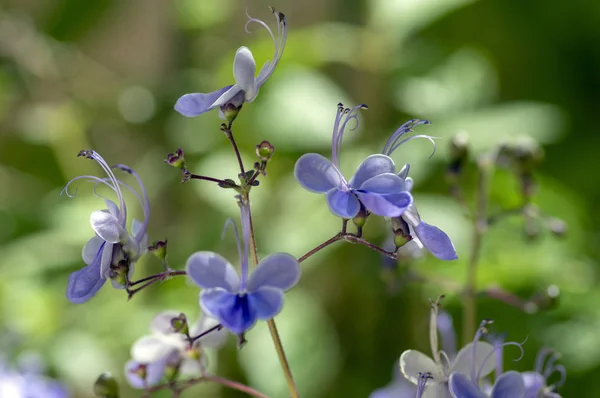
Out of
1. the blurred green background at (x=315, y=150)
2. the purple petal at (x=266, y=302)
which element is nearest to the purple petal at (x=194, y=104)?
the purple petal at (x=266, y=302)

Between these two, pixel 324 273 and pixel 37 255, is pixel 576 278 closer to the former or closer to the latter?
pixel 324 273

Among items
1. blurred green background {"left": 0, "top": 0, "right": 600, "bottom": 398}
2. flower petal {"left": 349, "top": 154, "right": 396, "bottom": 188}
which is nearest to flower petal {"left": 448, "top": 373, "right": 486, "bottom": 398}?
flower petal {"left": 349, "top": 154, "right": 396, "bottom": 188}

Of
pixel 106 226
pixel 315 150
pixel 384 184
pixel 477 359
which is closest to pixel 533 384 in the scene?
pixel 477 359

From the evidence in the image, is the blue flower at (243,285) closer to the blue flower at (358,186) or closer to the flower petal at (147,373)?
the blue flower at (358,186)

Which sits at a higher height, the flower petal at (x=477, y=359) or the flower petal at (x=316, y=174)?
the flower petal at (x=316, y=174)

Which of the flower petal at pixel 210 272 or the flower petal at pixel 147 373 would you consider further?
the flower petal at pixel 147 373

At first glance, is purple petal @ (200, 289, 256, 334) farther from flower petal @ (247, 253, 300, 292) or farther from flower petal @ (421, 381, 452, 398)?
flower petal @ (421, 381, 452, 398)

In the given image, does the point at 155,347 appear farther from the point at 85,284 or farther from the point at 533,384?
the point at 533,384
